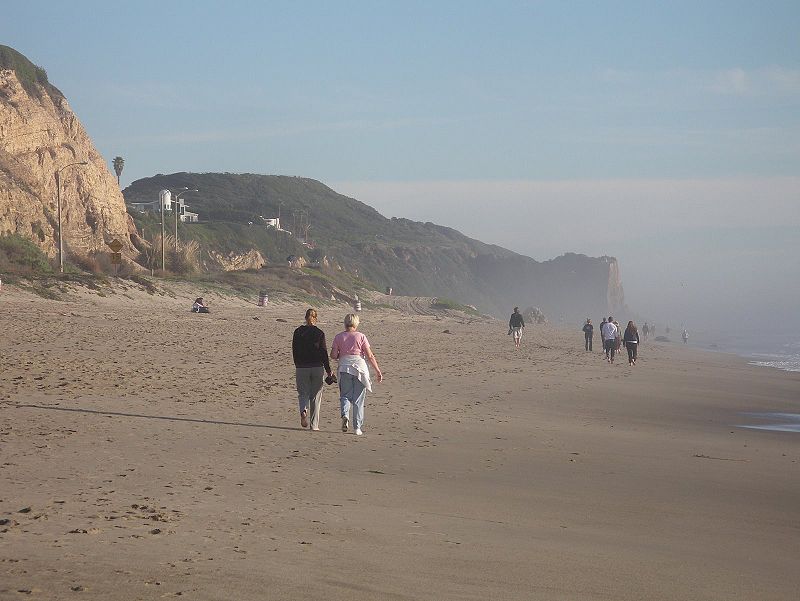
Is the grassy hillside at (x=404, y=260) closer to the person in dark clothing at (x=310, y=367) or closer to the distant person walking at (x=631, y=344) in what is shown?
the distant person walking at (x=631, y=344)

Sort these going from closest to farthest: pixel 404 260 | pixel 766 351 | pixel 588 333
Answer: pixel 588 333 → pixel 766 351 → pixel 404 260

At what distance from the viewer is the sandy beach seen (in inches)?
205

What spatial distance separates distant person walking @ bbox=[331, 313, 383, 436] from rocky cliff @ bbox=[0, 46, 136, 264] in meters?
35.7

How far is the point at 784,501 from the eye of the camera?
8.61m

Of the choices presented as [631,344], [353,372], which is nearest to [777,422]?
[353,372]

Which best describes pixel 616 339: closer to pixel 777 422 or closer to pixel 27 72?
pixel 777 422

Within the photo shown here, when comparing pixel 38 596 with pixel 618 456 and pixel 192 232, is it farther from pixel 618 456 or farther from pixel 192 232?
pixel 192 232

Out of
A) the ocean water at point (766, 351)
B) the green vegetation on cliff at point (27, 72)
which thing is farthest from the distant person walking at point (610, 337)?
the green vegetation on cliff at point (27, 72)

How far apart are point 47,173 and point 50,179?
0.38m

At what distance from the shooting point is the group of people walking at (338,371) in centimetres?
1155

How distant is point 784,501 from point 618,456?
96.9 inches

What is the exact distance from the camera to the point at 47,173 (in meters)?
50.0

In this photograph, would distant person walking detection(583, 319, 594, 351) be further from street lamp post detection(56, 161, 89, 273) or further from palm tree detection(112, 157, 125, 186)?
palm tree detection(112, 157, 125, 186)

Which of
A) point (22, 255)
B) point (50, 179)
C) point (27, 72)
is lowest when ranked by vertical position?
point (22, 255)
